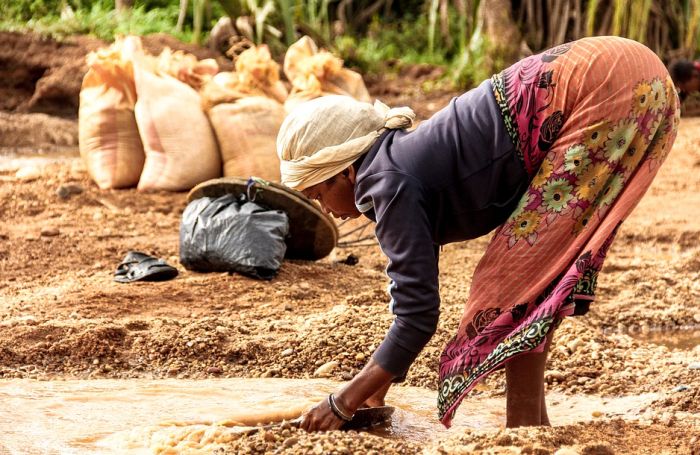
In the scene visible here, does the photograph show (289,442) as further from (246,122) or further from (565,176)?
(246,122)

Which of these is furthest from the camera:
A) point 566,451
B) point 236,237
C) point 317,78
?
point 317,78

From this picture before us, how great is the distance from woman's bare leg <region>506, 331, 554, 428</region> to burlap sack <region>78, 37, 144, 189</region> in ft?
14.5

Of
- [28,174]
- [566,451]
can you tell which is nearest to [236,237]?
[566,451]

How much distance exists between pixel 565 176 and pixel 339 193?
0.57 meters

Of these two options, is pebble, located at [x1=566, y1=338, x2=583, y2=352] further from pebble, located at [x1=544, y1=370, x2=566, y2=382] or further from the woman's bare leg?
the woman's bare leg

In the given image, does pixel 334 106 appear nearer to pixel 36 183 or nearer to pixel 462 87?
pixel 36 183

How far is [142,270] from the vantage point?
4.58 meters

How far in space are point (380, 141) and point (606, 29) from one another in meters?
7.89

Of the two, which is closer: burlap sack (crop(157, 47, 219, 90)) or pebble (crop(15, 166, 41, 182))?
burlap sack (crop(157, 47, 219, 90))

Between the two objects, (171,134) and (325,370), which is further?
(171,134)

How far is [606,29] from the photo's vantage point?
385 inches

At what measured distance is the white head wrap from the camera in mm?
2447

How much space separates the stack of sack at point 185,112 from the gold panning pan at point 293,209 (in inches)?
51.2

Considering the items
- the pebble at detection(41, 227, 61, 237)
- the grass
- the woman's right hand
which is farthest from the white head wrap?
the grass
